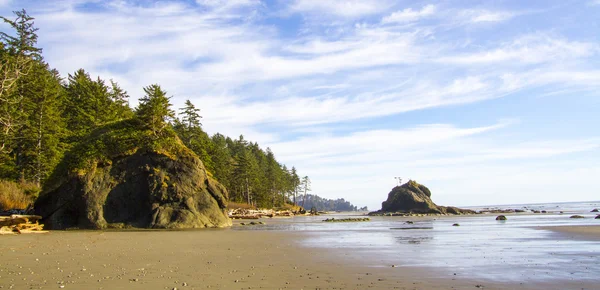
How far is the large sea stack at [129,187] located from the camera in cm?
2753

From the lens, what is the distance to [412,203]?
8088 cm

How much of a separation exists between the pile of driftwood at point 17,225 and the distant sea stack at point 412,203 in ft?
207

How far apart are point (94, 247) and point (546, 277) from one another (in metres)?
13.9

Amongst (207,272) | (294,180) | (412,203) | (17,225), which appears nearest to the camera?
(207,272)

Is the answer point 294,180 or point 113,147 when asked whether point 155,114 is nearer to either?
point 113,147

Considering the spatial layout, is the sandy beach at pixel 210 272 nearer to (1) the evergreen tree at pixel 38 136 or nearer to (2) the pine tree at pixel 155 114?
(2) the pine tree at pixel 155 114

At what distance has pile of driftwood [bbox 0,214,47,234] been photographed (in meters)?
20.9

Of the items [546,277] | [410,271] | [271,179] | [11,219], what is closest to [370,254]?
[410,271]

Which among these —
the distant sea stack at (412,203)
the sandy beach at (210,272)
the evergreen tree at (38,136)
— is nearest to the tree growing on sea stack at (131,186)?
the evergreen tree at (38,136)

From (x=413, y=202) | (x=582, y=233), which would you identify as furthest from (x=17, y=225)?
(x=413, y=202)

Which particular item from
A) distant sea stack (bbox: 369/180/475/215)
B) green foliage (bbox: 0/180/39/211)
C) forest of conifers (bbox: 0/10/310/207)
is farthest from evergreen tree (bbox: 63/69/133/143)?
distant sea stack (bbox: 369/180/475/215)

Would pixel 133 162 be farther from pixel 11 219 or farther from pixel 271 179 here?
pixel 271 179

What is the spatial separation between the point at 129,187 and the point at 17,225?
26.6ft

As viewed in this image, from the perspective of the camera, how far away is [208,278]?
8.45m
